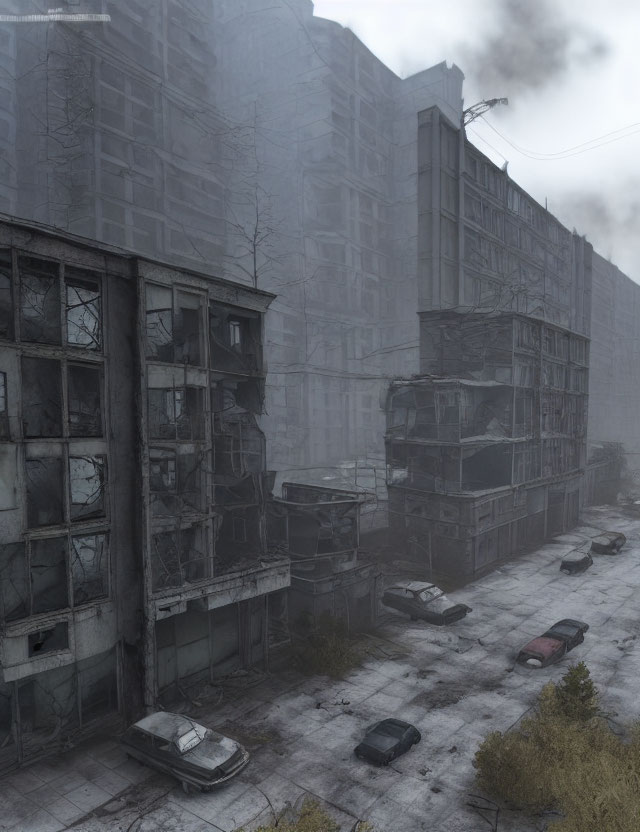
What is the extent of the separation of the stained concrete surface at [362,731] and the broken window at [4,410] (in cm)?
1067

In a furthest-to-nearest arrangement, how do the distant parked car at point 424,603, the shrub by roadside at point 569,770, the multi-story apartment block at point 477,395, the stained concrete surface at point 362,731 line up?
the multi-story apartment block at point 477,395 < the distant parked car at point 424,603 < the stained concrete surface at point 362,731 < the shrub by roadside at point 569,770

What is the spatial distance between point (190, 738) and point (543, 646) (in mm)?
16470

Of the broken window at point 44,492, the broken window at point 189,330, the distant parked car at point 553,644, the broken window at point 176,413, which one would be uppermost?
the broken window at point 189,330

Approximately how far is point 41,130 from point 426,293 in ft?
124

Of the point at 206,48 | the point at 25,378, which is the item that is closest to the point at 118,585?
the point at 25,378

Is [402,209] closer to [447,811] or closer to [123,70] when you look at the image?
[123,70]

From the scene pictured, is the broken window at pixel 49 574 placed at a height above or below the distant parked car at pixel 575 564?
above

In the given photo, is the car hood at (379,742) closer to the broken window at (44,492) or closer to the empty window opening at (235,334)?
the broken window at (44,492)

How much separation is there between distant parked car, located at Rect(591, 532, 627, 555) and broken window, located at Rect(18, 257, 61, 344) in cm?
4250

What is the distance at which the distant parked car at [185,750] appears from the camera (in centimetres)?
1742

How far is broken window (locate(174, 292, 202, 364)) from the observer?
2244 cm

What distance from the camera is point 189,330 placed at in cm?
2302

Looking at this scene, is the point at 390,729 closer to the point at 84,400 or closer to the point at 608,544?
the point at 84,400

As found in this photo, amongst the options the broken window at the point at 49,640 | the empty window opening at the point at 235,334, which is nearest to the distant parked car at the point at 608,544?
the empty window opening at the point at 235,334
